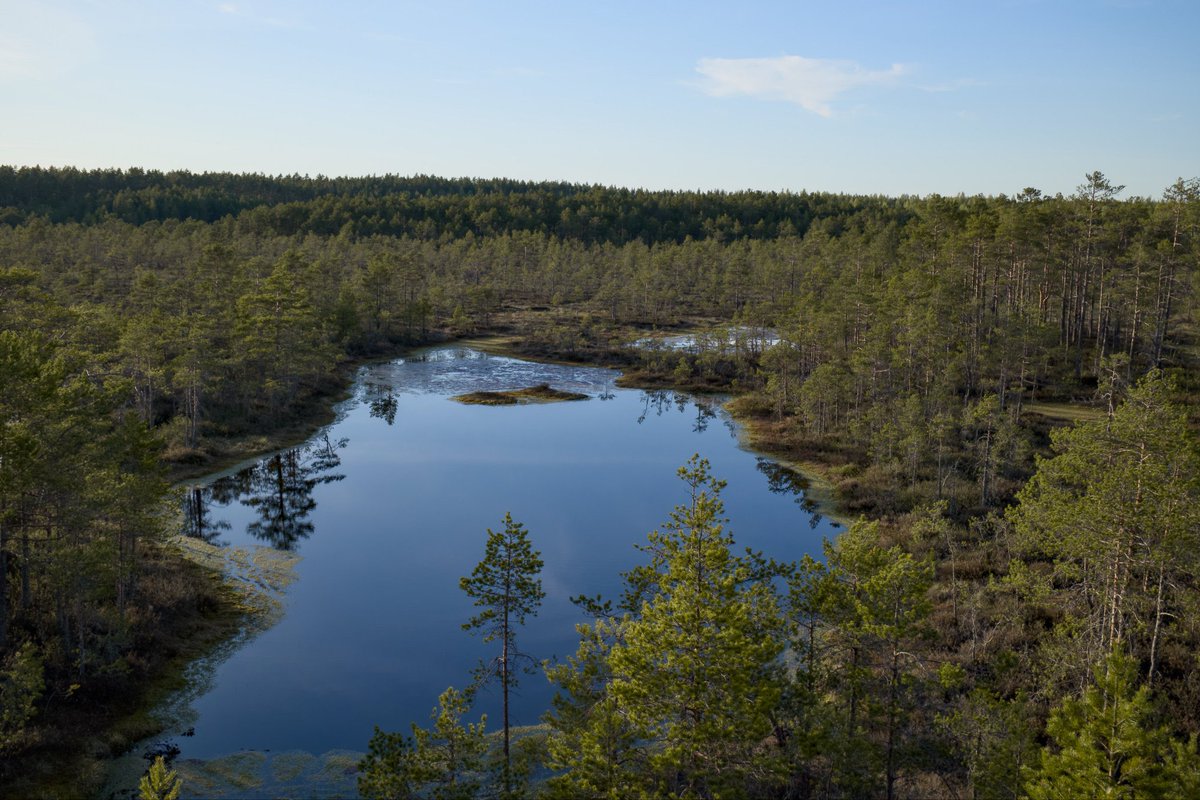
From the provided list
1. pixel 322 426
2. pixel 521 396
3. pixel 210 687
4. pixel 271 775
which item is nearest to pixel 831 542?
pixel 271 775

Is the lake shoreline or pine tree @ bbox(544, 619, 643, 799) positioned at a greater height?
pine tree @ bbox(544, 619, 643, 799)

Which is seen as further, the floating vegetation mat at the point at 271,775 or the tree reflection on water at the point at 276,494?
the tree reflection on water at the point at 276,494

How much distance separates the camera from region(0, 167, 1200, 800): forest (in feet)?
57.4

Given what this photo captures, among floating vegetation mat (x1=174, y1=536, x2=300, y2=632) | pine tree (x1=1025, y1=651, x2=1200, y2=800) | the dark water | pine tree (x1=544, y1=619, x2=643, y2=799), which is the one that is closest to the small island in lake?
the dark water

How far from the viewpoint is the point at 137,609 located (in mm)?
31188

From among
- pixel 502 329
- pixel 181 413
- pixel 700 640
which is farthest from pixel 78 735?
pixel 502 329

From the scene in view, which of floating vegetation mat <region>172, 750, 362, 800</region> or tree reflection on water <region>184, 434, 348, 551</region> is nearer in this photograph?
floating vegetation mat <region>172, 750, 362, 800</region>

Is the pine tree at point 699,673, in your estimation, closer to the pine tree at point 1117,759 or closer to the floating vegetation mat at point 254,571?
the pine tree at point 1117,759

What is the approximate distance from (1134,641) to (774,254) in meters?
121

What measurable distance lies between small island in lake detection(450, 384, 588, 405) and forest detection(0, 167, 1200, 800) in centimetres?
1256

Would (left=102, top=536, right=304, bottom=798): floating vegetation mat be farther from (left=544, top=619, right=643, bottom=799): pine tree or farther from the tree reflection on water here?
(left=544, top=619, right=643, bottom=799): pine tree

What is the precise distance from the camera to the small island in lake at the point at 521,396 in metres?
80.2

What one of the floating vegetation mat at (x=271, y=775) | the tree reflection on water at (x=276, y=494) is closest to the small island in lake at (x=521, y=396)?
the tree reflection on water at (x=276, y=494)

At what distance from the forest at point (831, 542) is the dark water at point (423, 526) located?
293 cm
